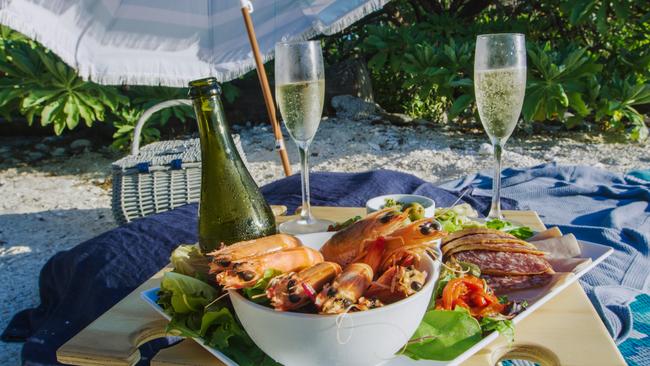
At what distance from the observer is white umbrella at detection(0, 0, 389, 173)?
2.27m

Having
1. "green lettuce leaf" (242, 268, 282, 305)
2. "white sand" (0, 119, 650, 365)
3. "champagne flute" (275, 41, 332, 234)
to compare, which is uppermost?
"champagne flute" (275, 41, 332, 234)

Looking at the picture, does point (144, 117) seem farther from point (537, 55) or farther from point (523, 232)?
point (537, 55)

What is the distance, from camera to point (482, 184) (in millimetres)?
2881

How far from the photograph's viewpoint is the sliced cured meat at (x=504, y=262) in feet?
3.14

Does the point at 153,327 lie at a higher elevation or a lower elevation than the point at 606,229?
higher

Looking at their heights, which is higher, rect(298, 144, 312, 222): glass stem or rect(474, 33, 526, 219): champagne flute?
rect(474, 33, 526, 219): champagne flute

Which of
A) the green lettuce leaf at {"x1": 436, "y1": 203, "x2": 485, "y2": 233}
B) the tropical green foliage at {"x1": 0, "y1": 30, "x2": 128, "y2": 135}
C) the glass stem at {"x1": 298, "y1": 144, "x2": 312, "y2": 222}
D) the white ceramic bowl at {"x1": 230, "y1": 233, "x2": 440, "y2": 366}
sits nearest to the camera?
the white ceramic bowl at {"x1": 230, "y1": 233, "x2": 440, "y2": 366}

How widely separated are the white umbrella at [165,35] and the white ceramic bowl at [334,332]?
5.44 feet

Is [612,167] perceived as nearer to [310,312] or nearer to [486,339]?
[486,339]

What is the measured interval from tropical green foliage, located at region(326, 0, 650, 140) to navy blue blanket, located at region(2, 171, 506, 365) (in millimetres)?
2097

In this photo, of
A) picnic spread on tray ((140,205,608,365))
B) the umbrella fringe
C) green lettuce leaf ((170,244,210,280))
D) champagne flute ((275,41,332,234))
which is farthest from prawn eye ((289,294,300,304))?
the umbrella fringe

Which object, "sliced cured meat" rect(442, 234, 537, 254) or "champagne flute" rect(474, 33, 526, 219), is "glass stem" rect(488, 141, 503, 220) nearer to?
"champagne flute" rect(474, 33, 526, 219)

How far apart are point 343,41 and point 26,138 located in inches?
134

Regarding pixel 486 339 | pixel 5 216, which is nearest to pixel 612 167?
pixel 486 339
